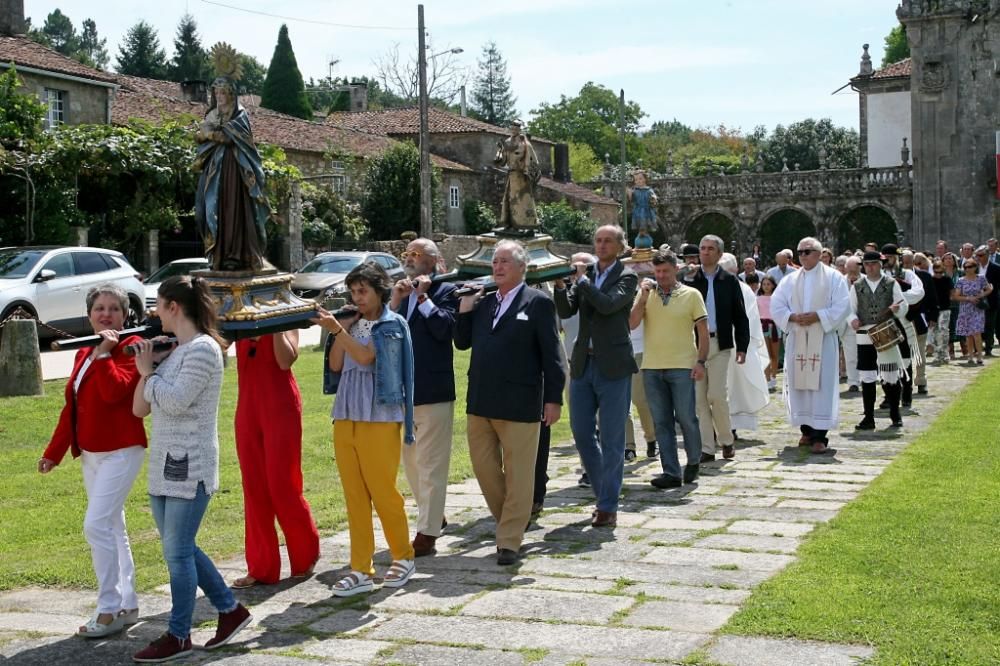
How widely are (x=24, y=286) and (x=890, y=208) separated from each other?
44.1m

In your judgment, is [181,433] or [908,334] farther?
[908,334]

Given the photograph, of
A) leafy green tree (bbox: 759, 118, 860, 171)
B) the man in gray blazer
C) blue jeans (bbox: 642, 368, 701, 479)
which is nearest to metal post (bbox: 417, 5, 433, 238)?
blue jeans (bbox: 642, 368, 701, 479)

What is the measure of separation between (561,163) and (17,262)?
47930mm

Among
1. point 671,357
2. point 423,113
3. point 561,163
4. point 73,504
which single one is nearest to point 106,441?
point 73,504

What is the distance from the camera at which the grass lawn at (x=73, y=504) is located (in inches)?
303

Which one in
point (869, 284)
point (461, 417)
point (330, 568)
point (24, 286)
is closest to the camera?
point (330, 568)

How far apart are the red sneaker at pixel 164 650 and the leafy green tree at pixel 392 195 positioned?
3939 centimetres

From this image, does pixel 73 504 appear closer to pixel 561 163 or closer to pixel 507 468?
pixel 507 468

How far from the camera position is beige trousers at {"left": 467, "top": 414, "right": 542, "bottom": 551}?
7797 mm

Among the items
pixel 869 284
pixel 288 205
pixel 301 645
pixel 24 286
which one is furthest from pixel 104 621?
pixel 288 205

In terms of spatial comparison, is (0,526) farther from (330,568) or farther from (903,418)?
(903,418)

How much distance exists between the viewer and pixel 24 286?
2077cm

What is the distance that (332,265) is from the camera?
3030cm

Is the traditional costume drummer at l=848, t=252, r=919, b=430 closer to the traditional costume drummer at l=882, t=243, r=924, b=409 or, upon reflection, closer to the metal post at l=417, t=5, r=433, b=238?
the traditional costume drummer at l=882, t=243, r=924, b=409
